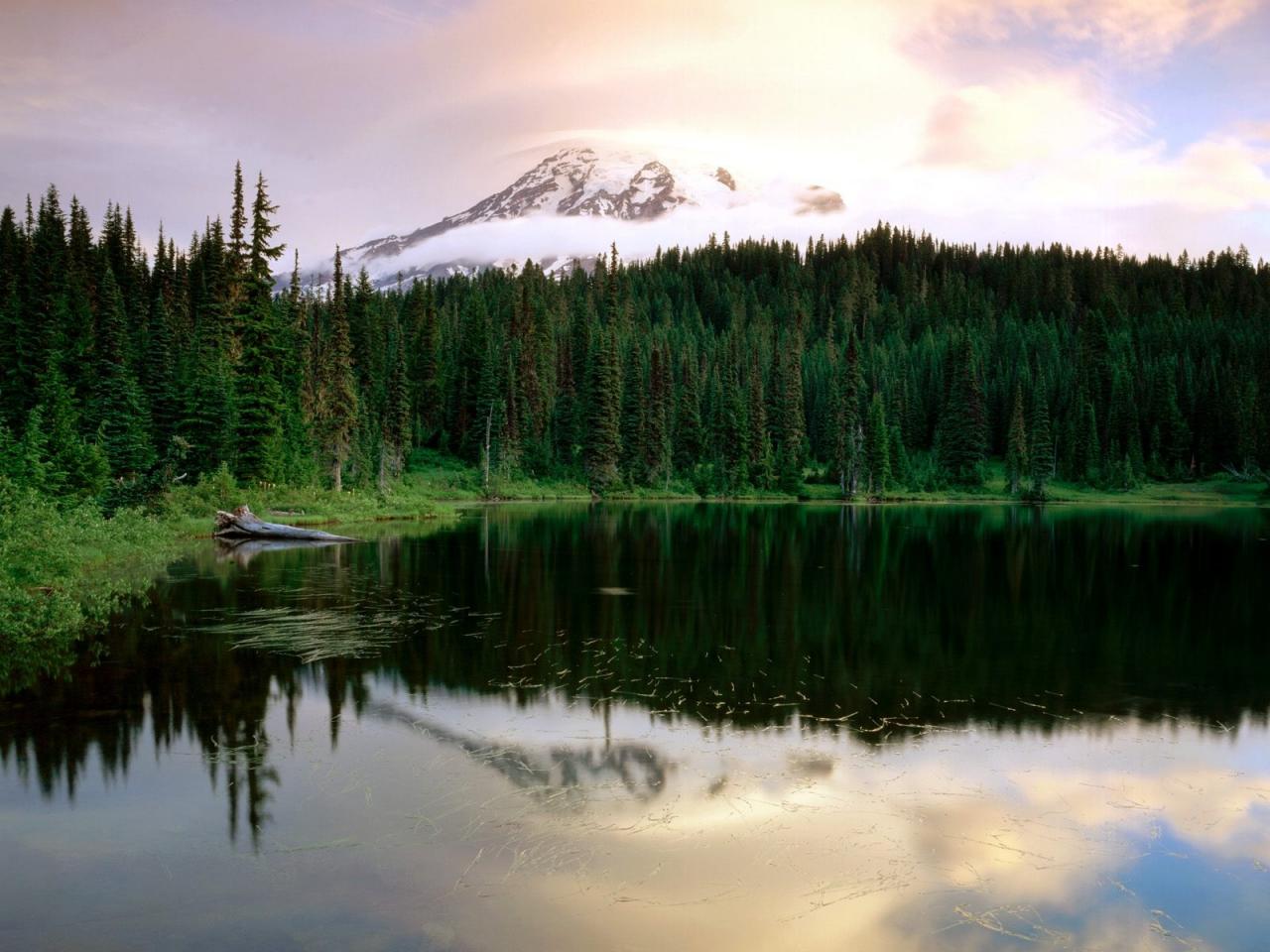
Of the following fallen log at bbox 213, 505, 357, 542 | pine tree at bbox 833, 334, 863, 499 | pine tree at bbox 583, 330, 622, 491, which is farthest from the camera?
pine tree at bbox 833, 334, 863, 499

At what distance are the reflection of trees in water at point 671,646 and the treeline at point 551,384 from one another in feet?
53.3

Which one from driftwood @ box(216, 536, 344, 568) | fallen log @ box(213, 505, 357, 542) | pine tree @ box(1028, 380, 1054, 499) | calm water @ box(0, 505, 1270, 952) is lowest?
calm water @ box(0, 505, 1270, 952)

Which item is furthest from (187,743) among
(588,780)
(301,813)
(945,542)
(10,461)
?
(945,542)

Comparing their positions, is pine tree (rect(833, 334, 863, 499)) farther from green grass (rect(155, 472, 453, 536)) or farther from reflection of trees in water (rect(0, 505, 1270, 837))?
reflection of trees in water (rect(0, 505, 1270, 837))

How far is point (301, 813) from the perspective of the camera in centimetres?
1120

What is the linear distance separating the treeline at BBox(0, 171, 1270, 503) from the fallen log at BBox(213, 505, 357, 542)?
15.4 feet

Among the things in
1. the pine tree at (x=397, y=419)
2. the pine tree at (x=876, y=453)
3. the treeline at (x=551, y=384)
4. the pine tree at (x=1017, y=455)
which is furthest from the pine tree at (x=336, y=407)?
the pine tree at (x=1017, y=455)

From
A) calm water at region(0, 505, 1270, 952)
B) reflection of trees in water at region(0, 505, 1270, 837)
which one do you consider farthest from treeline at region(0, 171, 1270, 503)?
calm water at region(0, 505, 1270, 952)

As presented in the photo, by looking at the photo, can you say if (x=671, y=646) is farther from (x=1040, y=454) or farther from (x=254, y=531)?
(x=1040, y=454)

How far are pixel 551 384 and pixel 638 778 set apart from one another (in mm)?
105903

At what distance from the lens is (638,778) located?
1238cm

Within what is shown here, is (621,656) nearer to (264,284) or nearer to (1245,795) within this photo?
(1245,795)

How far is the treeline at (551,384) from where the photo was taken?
5831cm

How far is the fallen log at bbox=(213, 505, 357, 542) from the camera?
43.5m
